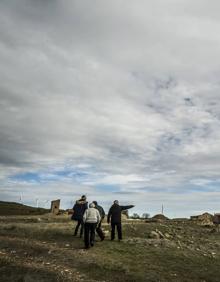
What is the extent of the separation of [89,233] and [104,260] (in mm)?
3076

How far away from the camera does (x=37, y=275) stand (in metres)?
16.9

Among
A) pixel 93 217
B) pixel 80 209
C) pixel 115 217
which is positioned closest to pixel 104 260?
pixel 93 217

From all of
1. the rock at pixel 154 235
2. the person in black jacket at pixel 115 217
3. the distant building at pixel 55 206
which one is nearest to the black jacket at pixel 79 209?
the person in black jacket at pixel 115 217

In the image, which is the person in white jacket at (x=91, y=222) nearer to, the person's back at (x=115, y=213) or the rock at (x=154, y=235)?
the person's back at (x=115, y=213)

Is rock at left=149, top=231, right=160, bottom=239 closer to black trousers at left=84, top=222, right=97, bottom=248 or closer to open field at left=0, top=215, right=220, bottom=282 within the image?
open field at left=0, top=215, right=220, bottom=282

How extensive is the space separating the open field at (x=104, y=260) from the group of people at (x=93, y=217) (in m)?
0.59

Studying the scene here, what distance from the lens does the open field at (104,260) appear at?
17.2 m

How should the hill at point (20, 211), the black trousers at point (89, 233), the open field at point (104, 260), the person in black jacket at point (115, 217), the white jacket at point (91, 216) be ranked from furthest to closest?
the hill at point (20, 211) → the person in black jacket at point (115, 217) → the white jacket at point (91, 216) → the black trousers at point (89, 233) → the open field at point (104, 260)

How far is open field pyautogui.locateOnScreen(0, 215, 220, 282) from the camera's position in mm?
17250

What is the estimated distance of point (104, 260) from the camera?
1941 cm

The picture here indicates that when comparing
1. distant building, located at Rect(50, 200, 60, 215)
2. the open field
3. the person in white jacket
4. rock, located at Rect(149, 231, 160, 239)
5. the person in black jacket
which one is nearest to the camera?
the open field

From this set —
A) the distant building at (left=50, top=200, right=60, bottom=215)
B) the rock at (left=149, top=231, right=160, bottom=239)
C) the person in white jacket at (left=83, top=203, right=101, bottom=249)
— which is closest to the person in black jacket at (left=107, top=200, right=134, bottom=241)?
the person in white jacket at (left=83, top=203, right=101, bottom=249)

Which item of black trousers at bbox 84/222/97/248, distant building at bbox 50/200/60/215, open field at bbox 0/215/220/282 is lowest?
open field at bbox 0/215/220/282

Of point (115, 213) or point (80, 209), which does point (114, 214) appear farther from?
point (80, 209)
